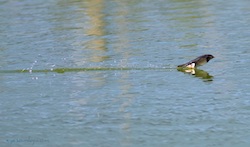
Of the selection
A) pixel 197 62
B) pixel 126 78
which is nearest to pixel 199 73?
pixel 197 62

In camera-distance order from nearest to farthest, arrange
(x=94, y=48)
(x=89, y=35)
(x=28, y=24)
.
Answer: (x=94, y=48), (x=89, y=35), (x=28, y=24)

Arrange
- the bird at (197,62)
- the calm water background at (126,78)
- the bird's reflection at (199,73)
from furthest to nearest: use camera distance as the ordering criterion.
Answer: the bird at (197,62) → the bird's reflection at (199,73) → the calm water background at (126,78)

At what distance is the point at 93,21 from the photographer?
1866cm

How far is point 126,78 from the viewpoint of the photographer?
489 inches

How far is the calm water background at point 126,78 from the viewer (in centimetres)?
948

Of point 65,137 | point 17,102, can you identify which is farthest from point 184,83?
point 65,137

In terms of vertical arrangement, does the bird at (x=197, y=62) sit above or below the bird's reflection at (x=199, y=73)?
above

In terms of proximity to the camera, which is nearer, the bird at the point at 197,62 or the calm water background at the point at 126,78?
the calm water background at the point at 126,78

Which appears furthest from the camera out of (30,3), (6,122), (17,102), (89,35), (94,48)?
(30,3)

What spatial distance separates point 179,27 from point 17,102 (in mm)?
6504

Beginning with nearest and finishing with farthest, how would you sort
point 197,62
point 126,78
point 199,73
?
point 126,78 < point 199,73 < point 197,62

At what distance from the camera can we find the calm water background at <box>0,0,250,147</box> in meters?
9.48

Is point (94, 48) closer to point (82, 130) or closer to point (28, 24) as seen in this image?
point (28, 24)

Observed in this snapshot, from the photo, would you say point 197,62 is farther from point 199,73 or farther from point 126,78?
point 126,78
